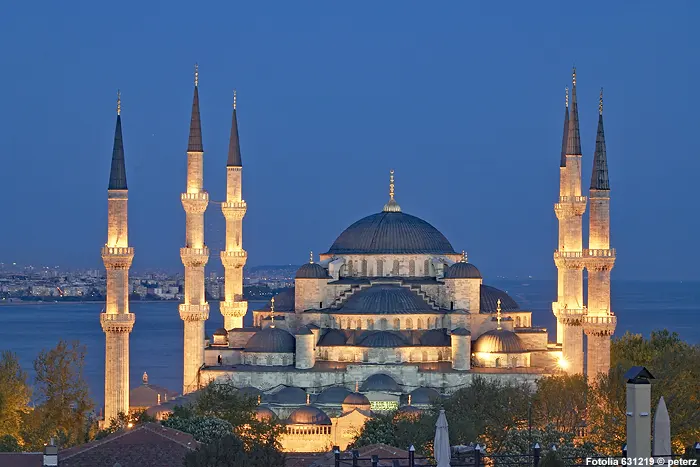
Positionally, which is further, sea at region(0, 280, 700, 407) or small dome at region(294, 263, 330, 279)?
sea at region(0, 280, 700, 407)

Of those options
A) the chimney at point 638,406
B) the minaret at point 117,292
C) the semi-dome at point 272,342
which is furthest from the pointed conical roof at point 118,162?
the chimney at point 638,406

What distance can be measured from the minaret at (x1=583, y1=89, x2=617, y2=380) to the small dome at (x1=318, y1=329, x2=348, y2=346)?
6.99 m

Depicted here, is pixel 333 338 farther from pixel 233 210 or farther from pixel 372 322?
pixel 233 210

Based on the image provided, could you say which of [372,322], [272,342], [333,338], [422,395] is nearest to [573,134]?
[372,322]

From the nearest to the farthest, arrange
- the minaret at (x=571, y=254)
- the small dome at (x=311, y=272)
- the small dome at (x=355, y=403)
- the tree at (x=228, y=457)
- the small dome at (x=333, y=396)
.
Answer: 1. the tree at (x=228, y=457)
2. the small dome at (x=355, y=403)
3. the small dome at (x=333, y=396)
4. the minaret at (x=571, y=254)
5. the small dome at (x=311, y=272)

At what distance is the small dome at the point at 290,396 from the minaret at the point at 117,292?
4059mm

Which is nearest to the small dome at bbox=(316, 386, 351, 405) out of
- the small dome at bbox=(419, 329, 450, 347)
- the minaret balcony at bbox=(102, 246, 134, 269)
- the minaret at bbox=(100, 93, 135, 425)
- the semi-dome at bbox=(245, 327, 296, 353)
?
the semi-dome at bbox=(245, 327, 296, 353)

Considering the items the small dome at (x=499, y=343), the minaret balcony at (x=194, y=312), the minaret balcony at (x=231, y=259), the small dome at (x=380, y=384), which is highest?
the minaret balcony at (x=231, y=259)

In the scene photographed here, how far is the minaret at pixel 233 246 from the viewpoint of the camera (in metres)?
53.0

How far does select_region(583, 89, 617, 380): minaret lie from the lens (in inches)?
1762

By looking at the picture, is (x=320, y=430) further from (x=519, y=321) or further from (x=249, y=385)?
(x=519, y=321)

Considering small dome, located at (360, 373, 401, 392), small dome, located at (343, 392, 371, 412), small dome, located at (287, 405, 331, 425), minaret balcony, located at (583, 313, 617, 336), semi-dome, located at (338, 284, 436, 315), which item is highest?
semi-dome, located at (338, 284, 436, 315)

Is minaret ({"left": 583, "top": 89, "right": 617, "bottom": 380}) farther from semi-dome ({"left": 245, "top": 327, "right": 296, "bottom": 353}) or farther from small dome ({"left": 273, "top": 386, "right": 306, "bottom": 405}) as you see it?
semi-dome ({"left": 245, "top": 327, "right": 296, "bottom": 353})

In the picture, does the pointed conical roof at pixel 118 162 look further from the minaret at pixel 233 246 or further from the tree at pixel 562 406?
the tree at pixel 562 406
